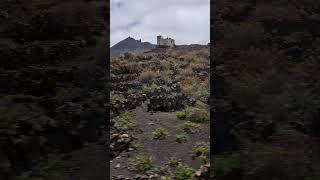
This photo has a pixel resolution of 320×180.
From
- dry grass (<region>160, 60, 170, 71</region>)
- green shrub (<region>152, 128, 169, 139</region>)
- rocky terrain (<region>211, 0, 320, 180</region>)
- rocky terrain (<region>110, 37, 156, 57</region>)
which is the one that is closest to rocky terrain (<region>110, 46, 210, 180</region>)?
green shrub (<region>152, 128, 169, 139</region>)

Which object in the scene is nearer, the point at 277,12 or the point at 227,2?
the point at 277,12

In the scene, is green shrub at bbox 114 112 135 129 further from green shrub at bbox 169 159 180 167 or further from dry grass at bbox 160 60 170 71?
dry grass at bbox 160 60 170 71

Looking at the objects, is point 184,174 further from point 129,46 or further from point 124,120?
point 129,46

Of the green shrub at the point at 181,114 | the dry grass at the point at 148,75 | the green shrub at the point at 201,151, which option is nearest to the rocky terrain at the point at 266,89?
the green shrub at the point at 201,151

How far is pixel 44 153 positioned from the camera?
352 cm

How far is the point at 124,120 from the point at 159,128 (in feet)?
1.27

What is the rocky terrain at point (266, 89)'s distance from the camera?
3.40 meters

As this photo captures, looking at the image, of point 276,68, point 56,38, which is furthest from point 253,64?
point 56,38

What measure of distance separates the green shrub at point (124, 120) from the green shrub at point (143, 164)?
20.9 inches

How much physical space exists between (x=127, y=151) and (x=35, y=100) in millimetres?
984

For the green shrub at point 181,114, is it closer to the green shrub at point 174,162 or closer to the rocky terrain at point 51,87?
the green shrub at point 174,162

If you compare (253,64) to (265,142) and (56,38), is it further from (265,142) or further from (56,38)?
(56,38)

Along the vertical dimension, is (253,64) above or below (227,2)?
below

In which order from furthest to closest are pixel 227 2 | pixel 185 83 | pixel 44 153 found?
pixel 185 83 < pixel 227 2 < pixel 44 153
